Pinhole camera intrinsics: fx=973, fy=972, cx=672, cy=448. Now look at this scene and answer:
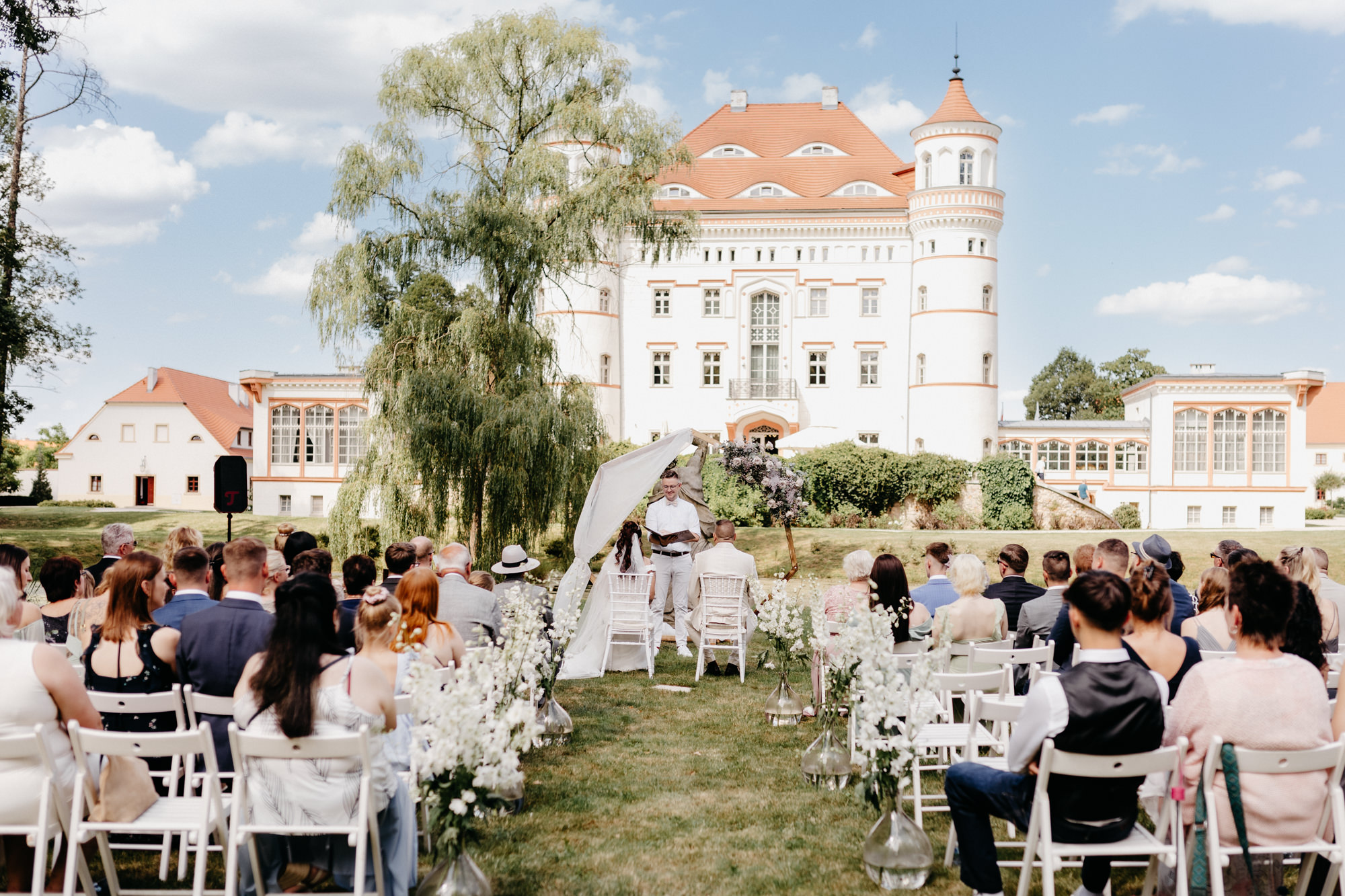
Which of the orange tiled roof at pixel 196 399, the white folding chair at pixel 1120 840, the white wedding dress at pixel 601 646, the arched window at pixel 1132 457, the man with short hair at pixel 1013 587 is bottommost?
the white wedding dress at pixel 601 646

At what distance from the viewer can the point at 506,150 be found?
17078 mm

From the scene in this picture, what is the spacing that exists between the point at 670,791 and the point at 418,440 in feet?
33.0

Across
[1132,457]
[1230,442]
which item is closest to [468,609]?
[1132,457]

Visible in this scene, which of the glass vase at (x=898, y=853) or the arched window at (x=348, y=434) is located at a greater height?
the arched window at (x=348, y=434)

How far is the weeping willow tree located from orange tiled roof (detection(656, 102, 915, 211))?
21.4 m

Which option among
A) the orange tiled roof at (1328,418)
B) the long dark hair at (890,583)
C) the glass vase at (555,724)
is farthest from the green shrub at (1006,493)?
the orange tiled roof at (1328,418)

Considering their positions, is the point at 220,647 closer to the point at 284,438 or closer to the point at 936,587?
the point at 936,587

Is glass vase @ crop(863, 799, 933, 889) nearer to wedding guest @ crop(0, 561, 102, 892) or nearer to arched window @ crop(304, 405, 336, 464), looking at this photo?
wedding guest @ crop(0, 561, 102, 892)

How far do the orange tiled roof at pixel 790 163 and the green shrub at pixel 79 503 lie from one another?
28.6m

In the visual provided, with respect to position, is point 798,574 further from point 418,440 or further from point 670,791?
point 670,791

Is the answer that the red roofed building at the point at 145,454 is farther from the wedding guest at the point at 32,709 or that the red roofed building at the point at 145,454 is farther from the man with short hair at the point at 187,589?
the wedding guest at the point at 32,709

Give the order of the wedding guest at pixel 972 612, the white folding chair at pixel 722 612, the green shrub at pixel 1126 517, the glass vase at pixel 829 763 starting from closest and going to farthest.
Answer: the glass vase at pixel 829 763 < the wedding guest at pixel 972 612 < the white folding chair at pixel 722 612 < the green shrub at pixel 1126 517

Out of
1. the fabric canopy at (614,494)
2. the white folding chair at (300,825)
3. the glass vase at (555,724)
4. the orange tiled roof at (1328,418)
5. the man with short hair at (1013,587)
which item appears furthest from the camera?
the orange tiled roof at (1328,418)

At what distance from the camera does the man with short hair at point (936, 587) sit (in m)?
7.22
